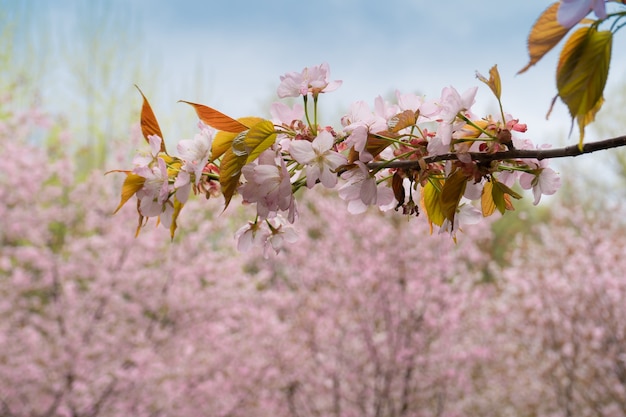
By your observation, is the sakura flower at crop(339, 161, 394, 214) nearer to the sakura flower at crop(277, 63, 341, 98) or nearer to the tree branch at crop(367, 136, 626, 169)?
the tree branch at crop(367, 136, 626, 169)

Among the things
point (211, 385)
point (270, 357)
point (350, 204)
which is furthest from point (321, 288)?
point (350, 204)

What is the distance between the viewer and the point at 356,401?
19.0 ft

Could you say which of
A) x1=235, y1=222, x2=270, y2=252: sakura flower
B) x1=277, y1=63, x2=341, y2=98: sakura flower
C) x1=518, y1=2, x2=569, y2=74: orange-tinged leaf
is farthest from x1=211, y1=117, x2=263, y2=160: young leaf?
x1=518, y1=2, x2=569, y2=74: orange-tinged leaf

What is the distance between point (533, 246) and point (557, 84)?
7.27m

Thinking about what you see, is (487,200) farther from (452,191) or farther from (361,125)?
(361,125)

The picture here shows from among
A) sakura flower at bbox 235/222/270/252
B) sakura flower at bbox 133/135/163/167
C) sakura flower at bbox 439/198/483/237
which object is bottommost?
sakura flower at bbox 235/222/270/252

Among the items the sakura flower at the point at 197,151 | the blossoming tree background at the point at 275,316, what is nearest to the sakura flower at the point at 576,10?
the sakura flower at the point at 197,151

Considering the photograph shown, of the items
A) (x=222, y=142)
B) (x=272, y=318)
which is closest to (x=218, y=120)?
(x=222, y=142)

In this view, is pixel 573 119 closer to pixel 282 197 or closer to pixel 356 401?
pixel 282 197

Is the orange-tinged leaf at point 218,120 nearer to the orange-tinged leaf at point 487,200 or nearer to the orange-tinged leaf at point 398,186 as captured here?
the orange-tinged leaf at point 398,186

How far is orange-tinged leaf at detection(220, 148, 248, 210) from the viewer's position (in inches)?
33.6

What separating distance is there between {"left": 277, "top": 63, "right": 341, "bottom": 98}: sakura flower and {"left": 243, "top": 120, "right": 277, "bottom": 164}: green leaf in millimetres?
106

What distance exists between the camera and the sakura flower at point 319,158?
0.85 meters

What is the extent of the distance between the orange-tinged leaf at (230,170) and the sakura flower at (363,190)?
16 centimetres
